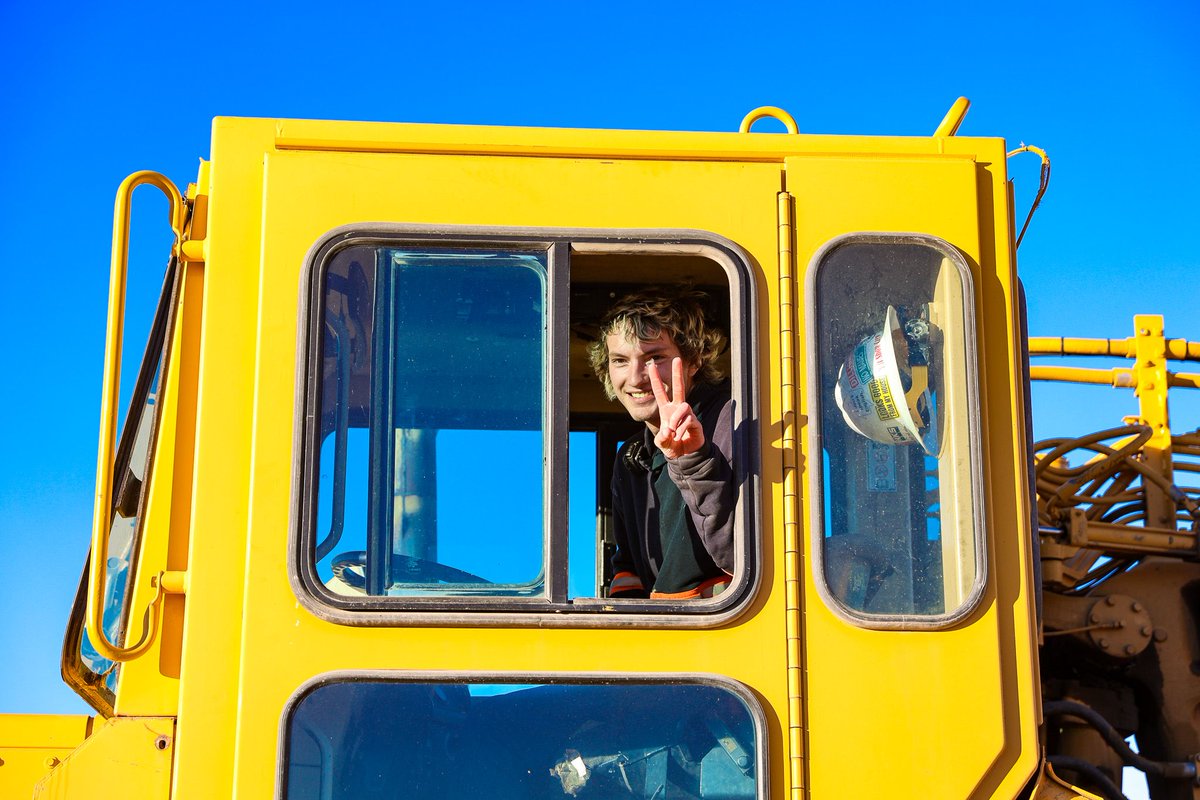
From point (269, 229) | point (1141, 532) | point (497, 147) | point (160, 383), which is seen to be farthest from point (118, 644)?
point (1141, 532)

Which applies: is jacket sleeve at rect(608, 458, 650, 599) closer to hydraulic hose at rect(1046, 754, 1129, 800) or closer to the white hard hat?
the white hard hat

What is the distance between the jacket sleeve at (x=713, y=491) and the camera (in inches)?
103

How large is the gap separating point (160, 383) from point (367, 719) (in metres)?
1.01

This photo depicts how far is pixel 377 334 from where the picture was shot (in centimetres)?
269

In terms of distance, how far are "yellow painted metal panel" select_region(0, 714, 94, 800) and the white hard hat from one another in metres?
1.93

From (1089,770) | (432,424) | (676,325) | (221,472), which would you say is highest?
(676,325)

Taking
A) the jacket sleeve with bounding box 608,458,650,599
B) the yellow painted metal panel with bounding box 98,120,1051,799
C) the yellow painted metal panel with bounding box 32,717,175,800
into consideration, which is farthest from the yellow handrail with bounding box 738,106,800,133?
the yellow painted metal panel with bounding box 32,717,175,800

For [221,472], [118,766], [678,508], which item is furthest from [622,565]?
[118,766]

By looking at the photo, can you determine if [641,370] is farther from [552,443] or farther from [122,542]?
[122,542]

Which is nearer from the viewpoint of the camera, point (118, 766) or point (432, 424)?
point (118, 766)

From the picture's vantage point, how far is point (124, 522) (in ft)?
9.99

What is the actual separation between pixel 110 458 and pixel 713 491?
1196 millimetres

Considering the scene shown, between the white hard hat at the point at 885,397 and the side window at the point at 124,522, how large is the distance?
154cm

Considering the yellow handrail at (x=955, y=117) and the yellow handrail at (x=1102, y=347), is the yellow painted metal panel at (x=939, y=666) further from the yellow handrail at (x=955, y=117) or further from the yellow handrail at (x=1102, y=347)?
the yellow handrail at (x=1102, y=347)
